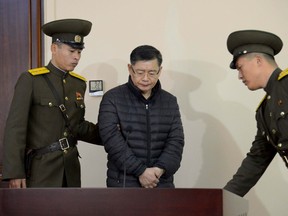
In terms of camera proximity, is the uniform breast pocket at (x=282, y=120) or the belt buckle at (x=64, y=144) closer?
the uniform breast pocket at (x=282, y=120)

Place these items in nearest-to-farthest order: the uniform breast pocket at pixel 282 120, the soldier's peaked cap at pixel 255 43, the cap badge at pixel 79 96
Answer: the uniform breast pocket at pixel 282 120 → the soldier's peaked cap at pixel 255 43 → the cap badge at pixel 79 96

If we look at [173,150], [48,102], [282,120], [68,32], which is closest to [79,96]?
[48,102]

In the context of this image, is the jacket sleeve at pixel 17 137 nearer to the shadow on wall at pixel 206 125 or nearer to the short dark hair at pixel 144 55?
the short dark hair at pixel 144 55

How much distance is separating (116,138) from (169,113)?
34cm

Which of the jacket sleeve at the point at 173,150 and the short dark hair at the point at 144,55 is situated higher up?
the short dark hair at the point at 144,55

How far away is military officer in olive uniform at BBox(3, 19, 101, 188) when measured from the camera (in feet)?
8.87

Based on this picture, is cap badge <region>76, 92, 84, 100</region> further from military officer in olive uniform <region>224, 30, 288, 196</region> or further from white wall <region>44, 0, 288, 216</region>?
military officer in olive uniform <region>224, 30, 288, 196</region>

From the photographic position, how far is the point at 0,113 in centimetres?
386

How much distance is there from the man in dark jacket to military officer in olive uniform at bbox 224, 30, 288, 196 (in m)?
0.38

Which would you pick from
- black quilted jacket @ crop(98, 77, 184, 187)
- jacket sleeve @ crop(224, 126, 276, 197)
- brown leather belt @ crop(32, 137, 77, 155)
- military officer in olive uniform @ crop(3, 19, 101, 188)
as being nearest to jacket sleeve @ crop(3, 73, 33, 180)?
military officer in olive uniform @ crop(3, 19, 101, 188)

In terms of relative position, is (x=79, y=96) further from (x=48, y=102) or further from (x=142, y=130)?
(x=142, y=130)

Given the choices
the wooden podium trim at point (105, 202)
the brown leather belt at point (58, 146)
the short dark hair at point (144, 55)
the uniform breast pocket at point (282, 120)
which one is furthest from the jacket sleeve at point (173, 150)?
the wooden podium trim at point (105, 202)

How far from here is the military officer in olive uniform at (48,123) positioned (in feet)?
8.87

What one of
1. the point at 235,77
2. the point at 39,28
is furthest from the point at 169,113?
the point at 39,28
